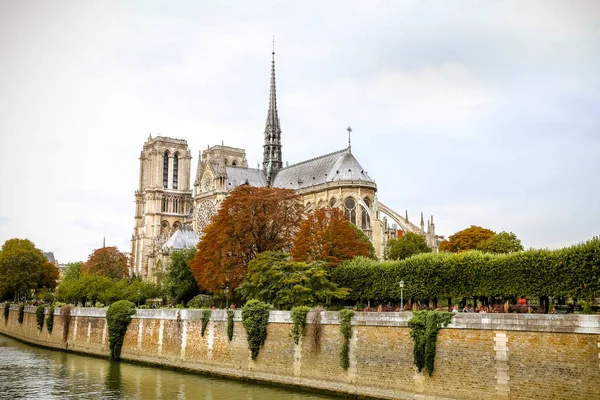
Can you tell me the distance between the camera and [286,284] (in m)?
35.2

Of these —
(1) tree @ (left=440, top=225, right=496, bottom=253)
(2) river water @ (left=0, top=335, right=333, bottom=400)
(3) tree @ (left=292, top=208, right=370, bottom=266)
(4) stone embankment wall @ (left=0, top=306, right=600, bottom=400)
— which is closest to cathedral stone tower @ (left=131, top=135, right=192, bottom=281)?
(1) tree @ (left=440, top=225, right=496, bottom=253)

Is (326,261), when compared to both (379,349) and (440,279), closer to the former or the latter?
(440,279)

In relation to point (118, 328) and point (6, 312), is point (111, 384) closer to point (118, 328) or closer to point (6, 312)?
point (118, 328)

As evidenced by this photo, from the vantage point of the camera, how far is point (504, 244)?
55812mm

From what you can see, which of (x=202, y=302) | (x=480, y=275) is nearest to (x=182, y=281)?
(x=202, y=302)

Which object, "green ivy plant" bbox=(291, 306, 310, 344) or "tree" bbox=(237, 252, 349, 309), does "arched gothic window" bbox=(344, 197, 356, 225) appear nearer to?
"tree" bbox=(237, 252, 349, 309)

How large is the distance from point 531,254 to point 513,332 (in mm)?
9756

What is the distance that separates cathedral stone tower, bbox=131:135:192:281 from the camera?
3994 inches

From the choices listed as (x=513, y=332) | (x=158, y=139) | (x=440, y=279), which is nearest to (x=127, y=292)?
(x=440, y=279)

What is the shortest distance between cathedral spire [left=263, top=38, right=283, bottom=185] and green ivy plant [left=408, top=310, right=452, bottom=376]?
6555cm

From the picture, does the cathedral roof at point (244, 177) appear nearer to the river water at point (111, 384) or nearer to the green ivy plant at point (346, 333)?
the river water at point (111, 384)

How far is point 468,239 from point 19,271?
4769cm

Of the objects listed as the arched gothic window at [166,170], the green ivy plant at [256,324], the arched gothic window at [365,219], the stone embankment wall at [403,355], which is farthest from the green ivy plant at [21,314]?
the arched gothic window at [166,170]

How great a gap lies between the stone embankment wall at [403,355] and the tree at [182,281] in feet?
53.2
